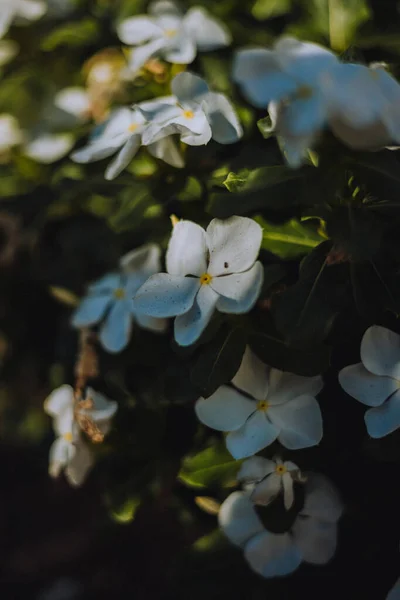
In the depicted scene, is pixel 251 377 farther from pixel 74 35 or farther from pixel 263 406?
pixel 74 35

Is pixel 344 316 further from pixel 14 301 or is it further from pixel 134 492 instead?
pixel 14 301

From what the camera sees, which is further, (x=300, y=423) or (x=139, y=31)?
(x=139, y=31)

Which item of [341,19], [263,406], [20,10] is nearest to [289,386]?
[263,406]

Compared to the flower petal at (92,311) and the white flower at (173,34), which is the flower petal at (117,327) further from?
the white flower at (173,34)

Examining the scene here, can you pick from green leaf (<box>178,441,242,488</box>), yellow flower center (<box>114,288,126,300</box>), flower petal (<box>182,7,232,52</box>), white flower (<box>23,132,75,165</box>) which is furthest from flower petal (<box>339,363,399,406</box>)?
white flower (<box>23,132,75,165</box>)

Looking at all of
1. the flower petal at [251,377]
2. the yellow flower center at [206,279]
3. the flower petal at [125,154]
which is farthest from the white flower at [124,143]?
the flower petal at [251,377]

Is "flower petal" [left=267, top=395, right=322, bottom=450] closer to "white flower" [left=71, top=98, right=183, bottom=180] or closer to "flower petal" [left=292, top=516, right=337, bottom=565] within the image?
"flower petal" [left=292, top=516, right=337, bottom=565]
